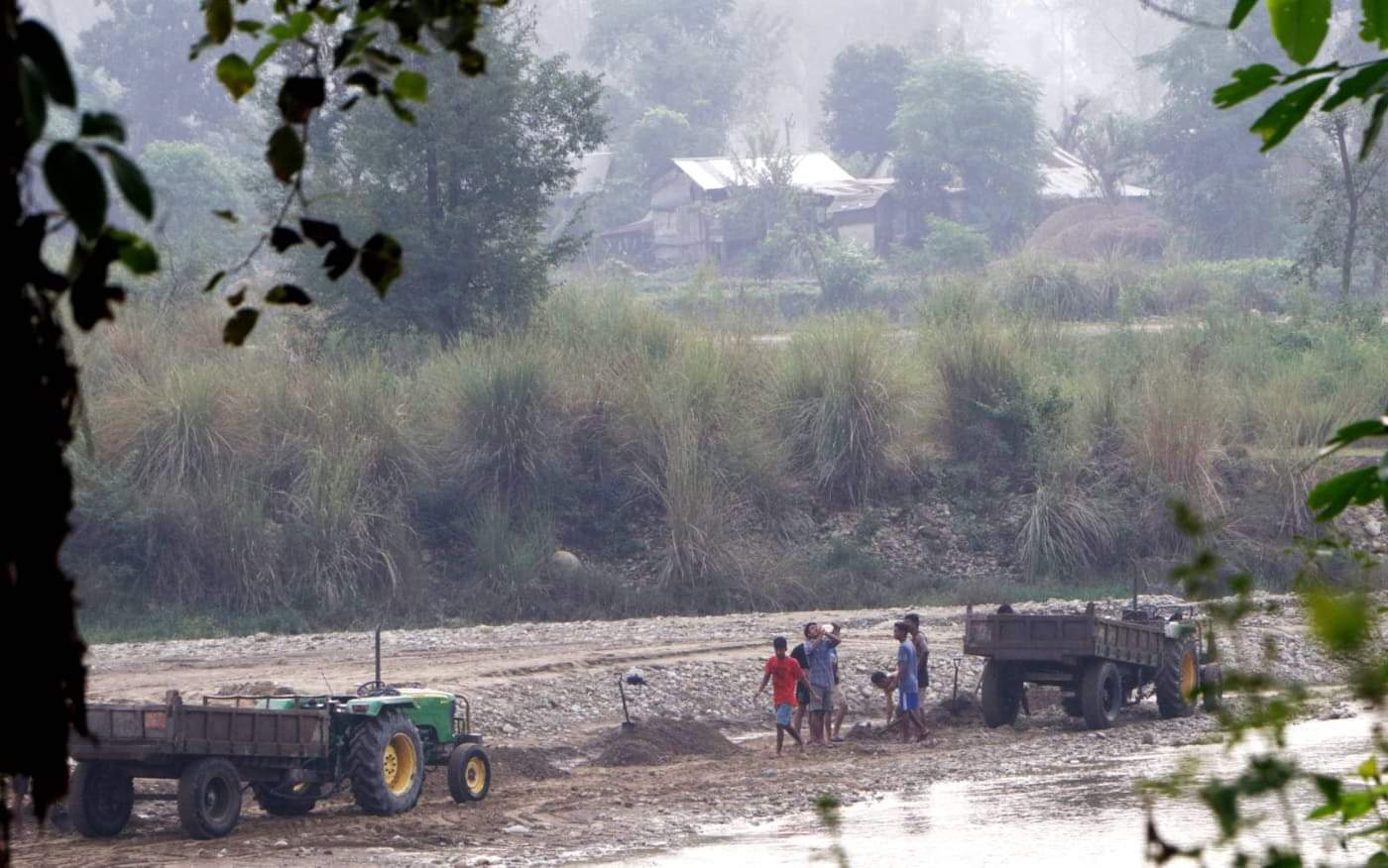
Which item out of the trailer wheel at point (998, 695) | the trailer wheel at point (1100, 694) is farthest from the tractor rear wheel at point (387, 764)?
the trailer wheel at point (1100, 694)

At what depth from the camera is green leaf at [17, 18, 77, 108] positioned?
1979mm

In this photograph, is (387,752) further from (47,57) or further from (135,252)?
(47,57)

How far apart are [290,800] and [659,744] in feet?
15.5

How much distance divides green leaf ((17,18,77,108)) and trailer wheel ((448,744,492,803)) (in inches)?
508

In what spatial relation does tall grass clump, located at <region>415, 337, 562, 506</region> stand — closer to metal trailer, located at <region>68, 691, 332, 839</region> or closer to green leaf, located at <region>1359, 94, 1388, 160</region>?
metal trailer, located at <region>68, 691, 332, 839</region>

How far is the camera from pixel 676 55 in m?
81.4

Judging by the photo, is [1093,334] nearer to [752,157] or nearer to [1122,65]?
[752,157]

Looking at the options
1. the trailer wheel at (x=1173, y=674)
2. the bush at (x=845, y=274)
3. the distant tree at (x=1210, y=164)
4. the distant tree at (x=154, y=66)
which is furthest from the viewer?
the distant tree at (x=154, y=66)

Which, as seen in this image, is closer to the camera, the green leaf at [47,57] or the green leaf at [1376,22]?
the green leaf at [47,57]

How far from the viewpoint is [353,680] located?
19172mm

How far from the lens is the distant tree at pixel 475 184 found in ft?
103

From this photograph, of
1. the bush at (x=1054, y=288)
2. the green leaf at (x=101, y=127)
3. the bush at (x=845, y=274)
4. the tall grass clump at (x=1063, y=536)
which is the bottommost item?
the tall grass clump at (x=1063, y=536)

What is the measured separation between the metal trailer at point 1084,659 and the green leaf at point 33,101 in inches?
671

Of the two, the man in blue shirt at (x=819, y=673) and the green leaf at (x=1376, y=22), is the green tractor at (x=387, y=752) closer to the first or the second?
the man in blue shirt at (x=819, y=673)
